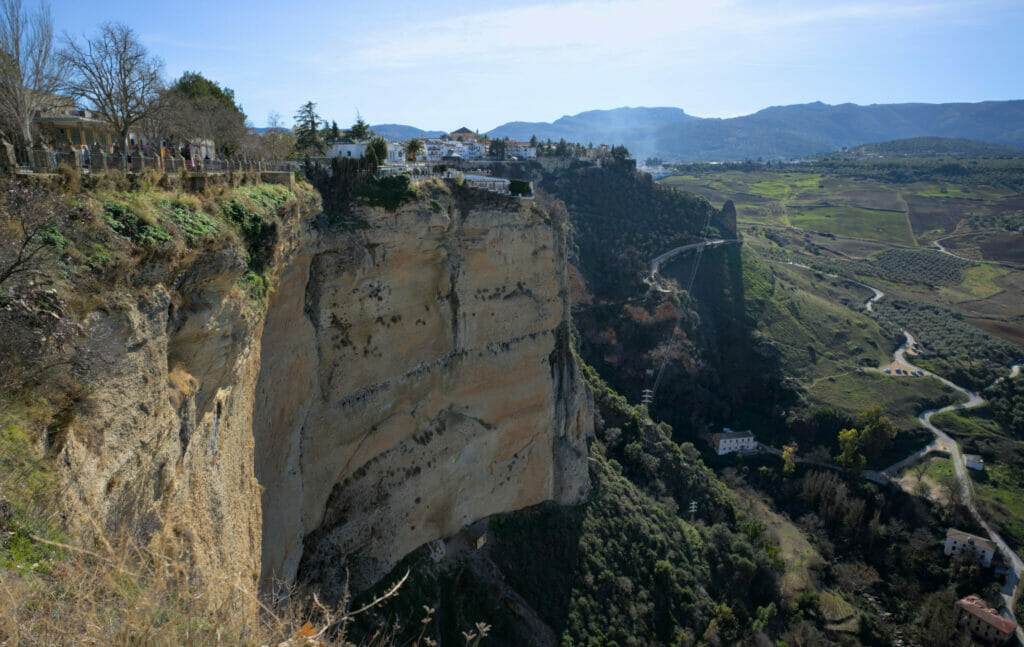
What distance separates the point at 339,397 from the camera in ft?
52.2

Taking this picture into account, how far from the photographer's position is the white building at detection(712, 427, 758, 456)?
4206cm

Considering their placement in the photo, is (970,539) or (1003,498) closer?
(970,539)

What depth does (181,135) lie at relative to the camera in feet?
59.0

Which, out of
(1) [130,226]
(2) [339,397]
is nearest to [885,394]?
(2) [339,397]

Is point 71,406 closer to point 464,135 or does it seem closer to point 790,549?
point 790,549

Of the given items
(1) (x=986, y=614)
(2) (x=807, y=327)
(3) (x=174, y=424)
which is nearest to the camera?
(3) (x=174, y=424)

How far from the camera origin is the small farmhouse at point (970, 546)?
110ft

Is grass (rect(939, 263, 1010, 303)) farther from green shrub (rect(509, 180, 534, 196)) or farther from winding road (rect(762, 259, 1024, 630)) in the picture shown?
green shrub (rect(509, 180, 534, 196))

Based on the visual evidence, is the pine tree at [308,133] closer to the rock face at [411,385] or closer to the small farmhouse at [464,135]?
the rock face at [411,385]

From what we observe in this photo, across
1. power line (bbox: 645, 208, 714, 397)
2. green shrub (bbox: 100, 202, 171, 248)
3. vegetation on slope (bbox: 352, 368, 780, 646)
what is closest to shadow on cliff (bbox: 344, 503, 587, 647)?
vegetation on slope (bbox: 352, 368, 780, 646)

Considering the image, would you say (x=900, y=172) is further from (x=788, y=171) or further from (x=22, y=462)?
(x=22, y=462)

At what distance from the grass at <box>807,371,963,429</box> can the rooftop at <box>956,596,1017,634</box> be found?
55.6 feet

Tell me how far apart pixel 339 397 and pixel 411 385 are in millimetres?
2677

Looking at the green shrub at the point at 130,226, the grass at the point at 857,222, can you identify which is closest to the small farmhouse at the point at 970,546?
the green shrub at the point at 130,226
